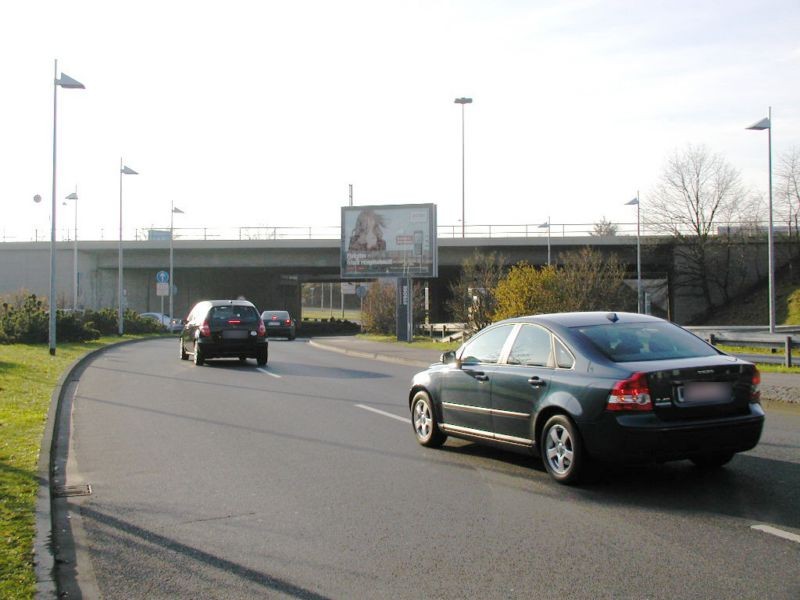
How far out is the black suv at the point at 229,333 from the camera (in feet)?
76.2

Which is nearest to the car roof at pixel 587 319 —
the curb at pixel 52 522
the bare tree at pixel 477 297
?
the curb at pixel 52 522

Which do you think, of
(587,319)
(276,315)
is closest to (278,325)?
(276,315)

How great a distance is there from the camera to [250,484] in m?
8.17

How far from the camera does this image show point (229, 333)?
76.2ft

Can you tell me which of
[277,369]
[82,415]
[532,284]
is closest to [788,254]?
[532,284]

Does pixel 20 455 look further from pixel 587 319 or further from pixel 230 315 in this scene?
pixel 230 315

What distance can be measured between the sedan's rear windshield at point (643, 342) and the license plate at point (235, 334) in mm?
16254

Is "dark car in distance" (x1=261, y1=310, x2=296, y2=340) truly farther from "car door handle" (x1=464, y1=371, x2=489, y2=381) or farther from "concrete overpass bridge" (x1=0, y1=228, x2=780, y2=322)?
"car door handle" (x1=464, y1=371, x2=489, y2=381)

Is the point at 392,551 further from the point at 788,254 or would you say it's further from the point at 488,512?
the point at 788,254

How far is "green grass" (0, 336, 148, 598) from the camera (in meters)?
5.30

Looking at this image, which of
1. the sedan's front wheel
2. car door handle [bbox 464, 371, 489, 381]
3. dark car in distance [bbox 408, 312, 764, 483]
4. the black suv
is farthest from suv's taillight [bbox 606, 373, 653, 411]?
the sedan's front wheel

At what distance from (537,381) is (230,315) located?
54.1ft

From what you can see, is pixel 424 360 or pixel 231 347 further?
pixel 424 360

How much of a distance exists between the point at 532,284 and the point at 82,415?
648 inches
